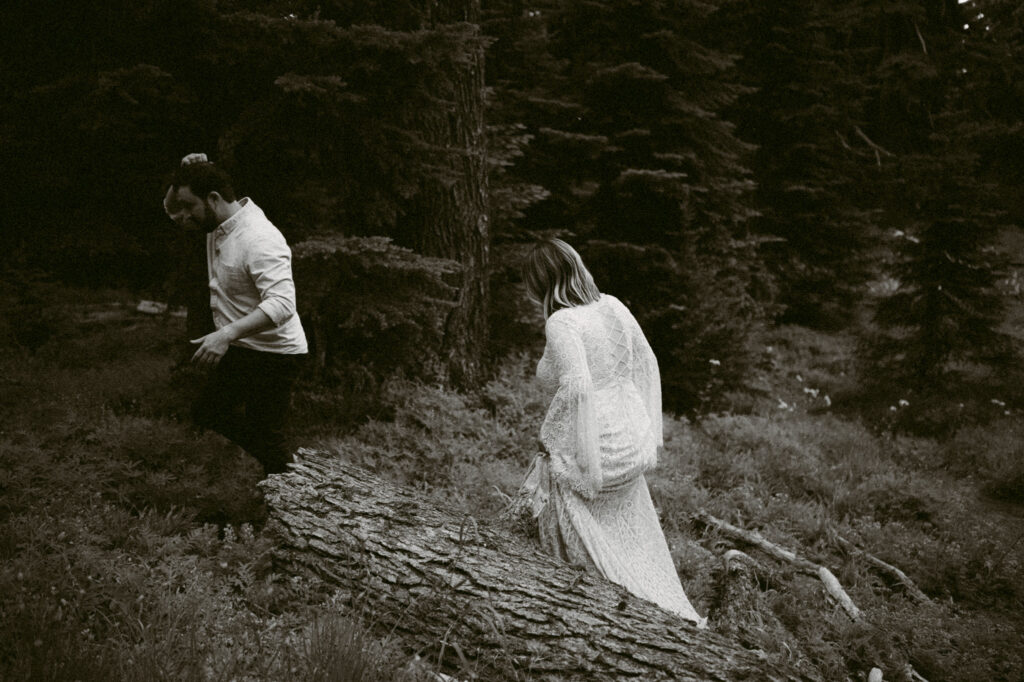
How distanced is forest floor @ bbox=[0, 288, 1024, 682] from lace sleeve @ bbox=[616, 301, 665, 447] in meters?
1.37

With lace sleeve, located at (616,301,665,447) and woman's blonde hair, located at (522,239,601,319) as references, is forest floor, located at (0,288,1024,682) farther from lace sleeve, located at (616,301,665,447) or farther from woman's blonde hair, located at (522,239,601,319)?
woman's blonde hair, located at (522,239,601,319)

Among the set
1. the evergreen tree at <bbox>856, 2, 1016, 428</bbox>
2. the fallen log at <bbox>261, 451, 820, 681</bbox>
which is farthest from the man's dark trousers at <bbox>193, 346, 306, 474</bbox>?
the evergreen tree at <bbox>856, 2, 1016, 428</bbox>

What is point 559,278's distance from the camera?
13.2ft

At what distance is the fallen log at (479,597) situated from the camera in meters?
2.72

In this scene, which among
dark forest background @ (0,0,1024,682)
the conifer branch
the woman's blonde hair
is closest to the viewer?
dark forest background @ (0,0,1024,682)

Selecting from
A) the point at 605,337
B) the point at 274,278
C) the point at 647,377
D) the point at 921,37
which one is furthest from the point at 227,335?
the point at 921,37

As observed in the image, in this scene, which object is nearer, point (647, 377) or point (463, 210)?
point (647, 377)

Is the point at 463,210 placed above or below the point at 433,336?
above

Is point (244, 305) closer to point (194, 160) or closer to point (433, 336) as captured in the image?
point (194, 160)

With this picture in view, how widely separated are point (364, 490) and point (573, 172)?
Answer: 730cm

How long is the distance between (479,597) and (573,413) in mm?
1210

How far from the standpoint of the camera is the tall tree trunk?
666cm

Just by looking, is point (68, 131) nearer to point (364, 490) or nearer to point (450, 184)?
point (450, 184)

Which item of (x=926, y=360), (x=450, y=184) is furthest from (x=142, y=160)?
(x=926, y=360)
